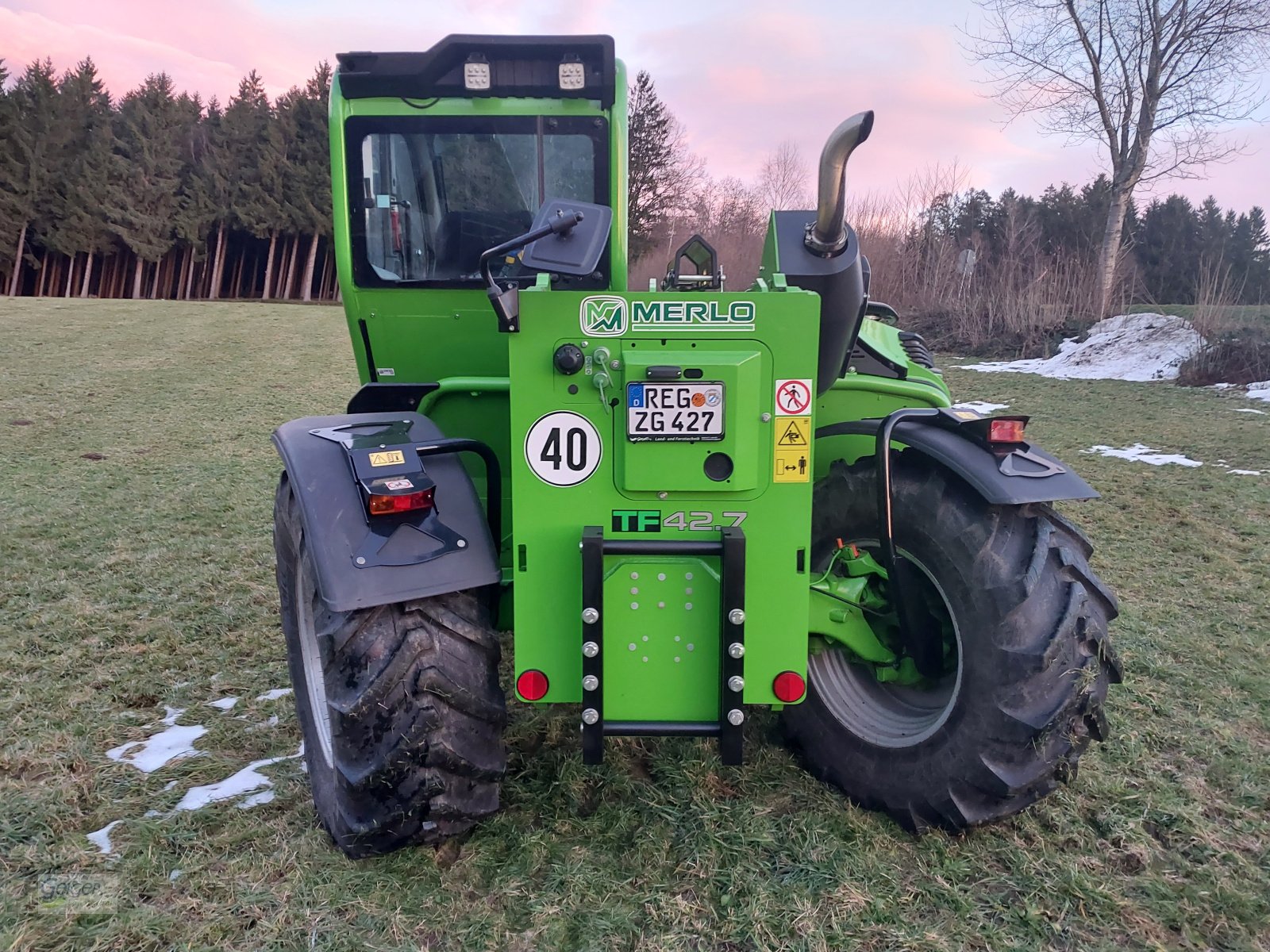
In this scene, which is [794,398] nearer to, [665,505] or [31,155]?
[665,505]

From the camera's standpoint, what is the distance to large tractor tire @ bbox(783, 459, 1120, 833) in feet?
8.19

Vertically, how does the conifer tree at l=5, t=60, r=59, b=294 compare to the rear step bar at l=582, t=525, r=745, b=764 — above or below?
above

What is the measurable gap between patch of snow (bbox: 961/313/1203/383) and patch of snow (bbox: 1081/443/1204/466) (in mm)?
6931

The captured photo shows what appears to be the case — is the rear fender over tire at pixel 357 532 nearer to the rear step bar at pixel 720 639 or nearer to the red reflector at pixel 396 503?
the red reflector at pixel 396 503

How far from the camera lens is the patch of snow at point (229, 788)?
2971mm

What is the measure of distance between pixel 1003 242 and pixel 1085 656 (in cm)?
2430

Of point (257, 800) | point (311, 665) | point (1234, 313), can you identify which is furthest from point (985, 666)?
point (1234, 313)

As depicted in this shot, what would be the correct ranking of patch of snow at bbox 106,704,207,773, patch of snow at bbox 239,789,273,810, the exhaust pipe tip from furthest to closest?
patch of snow at bbox 106,704,207,773 → patch of snow at bbox 239,789,273,810 → the exhaust pipe tip

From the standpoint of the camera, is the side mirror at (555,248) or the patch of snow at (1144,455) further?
the patch of snow at (1144,455)

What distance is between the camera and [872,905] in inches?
95.9

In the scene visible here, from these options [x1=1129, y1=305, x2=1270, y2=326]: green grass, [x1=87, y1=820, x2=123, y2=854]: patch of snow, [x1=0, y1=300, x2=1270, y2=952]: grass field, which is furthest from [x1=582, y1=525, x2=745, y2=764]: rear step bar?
[x1=1129, y1=305, x2=1270, y2=326]: green grass

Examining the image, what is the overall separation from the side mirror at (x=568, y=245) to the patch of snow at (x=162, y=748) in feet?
7.75

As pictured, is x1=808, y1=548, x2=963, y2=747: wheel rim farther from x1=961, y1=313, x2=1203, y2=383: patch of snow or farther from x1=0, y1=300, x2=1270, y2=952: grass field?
x1=961, y1=313, x2=1203, y2=383: patch of snow

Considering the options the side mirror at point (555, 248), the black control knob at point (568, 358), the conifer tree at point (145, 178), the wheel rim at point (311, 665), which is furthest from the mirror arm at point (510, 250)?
the conifer tree at point (145, 178)
